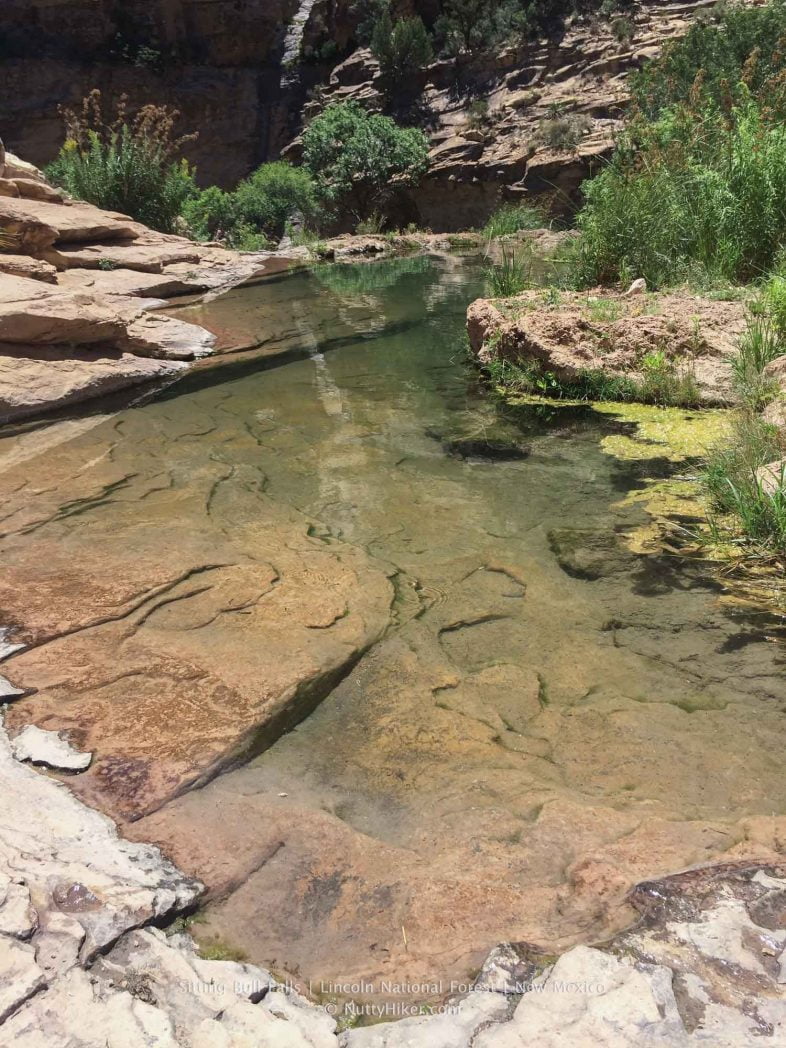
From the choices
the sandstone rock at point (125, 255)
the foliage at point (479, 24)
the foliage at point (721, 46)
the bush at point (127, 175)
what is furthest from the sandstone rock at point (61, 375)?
the foliage at point (479, 24)

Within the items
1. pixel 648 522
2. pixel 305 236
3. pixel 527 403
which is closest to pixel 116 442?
pixel 527 403

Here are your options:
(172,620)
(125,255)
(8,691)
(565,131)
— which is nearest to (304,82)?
(565,131)

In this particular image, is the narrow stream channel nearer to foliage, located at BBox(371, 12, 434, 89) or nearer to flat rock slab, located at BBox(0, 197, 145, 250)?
flat rock slab, located at BBox(0, 197, 145, 250)

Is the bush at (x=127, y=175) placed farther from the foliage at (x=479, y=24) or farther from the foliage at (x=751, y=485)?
the foliage at (x=479, y=24)

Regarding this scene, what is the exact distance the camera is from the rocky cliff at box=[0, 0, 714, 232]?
2302 centimetres

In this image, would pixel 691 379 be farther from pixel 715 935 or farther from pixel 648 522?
pixel 715 935

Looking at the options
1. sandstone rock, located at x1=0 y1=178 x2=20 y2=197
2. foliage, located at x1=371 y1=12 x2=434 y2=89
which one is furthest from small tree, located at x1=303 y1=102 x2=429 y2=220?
sandstone rock, located at x1=0 y1=178 x2=20 y2=197

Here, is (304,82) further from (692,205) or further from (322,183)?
(692,205)

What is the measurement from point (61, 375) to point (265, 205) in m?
17.7

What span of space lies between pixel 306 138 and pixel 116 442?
21725 mm

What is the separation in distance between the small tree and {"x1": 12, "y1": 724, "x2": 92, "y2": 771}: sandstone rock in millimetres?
23316

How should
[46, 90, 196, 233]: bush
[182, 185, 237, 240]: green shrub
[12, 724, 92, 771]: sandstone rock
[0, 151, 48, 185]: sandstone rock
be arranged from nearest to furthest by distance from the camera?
[12, 724, 92, 771]: sandstone rock, [0, 151, 48, 185]: sandstone rock, [46, 90, 196, 233]: bush, [182, 185, 237, 240]: green shrub

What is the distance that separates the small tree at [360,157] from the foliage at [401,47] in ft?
12.1

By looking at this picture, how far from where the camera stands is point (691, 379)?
5277 millimetres
